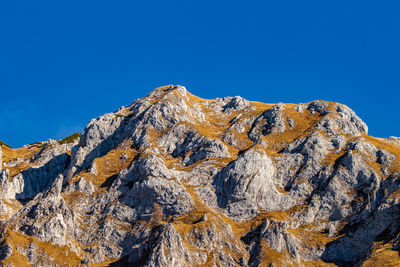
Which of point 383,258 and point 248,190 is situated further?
point 248,190

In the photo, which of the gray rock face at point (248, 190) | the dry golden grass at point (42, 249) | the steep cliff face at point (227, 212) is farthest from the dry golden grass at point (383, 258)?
the dry golden grass at point (42, 249)

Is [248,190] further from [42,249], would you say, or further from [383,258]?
[42,249]

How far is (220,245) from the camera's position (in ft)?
523

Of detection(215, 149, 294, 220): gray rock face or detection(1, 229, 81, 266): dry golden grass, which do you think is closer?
detection(1, 229, 81, 266): dry golden grass

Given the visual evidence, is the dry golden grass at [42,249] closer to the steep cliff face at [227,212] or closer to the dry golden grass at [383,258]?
→ the steep cliff face at [227,212]

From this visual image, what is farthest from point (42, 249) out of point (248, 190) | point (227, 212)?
point (248, 190)

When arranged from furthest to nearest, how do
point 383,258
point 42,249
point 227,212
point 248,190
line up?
point 248,190 → point 227,212 → point 42,249 → point 383,258

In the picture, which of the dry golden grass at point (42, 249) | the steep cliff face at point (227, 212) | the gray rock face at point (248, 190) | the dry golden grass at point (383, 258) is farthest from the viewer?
the gray rock face at point (248, 190)

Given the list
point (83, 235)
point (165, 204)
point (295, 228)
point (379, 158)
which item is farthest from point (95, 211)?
point (379, 158)

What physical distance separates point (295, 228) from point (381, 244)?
29.0m

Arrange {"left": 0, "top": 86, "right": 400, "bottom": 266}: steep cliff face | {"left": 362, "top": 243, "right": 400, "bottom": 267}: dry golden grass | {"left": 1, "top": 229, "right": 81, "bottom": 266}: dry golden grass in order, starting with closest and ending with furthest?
{"left": 362, "top": 243, "right": 400, "bottom": 267}: dry golden grass
{"left": 1, "top": 229, "right": 81, "bottom": 266}: dry golden grass
{"left": 0, "top": 86, "right": 400, "bottom": 266}: steep cliff face

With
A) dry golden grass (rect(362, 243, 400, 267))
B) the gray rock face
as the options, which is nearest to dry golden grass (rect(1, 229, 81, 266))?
the gray rock face

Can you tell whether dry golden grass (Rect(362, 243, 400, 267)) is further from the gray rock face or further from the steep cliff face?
the gray rock face

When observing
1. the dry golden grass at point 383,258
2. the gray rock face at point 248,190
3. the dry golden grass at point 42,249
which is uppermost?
the gray rock face at point 248,190
